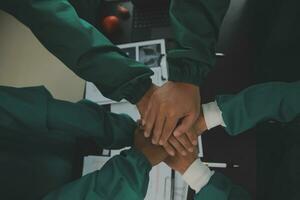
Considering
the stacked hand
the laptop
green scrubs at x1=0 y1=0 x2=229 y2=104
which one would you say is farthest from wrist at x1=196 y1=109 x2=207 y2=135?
the laptop

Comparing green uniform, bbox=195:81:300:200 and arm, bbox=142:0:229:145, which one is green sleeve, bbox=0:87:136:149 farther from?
green uniform, bbox=195:81:300:200

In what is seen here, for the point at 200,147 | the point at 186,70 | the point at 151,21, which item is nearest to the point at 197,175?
the point at 200,147

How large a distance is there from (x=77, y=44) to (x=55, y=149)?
0.92ft

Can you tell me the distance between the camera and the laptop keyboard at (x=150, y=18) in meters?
1.09

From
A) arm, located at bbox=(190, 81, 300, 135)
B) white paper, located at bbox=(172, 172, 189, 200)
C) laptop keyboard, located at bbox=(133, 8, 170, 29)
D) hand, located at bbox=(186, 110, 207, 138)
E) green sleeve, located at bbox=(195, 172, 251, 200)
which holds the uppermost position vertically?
laptop keyboard, located at bbox=(133, 8, 170, 29)

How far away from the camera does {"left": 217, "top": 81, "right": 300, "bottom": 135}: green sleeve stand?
2.68ft

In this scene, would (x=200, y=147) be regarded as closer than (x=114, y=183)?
No

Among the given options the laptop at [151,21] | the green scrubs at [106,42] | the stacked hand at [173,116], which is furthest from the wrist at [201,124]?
the laptop at [151,21]

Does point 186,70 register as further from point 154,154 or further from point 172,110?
point 154,154

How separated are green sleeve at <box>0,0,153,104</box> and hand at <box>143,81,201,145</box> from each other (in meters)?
0.06

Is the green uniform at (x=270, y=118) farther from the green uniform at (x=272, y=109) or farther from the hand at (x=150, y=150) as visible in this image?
the hand at (x=150, y=150)

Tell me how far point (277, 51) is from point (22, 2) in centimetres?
59

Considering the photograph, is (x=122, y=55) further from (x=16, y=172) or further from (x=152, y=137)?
(x=16, y=172)

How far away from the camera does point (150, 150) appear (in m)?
0.89
